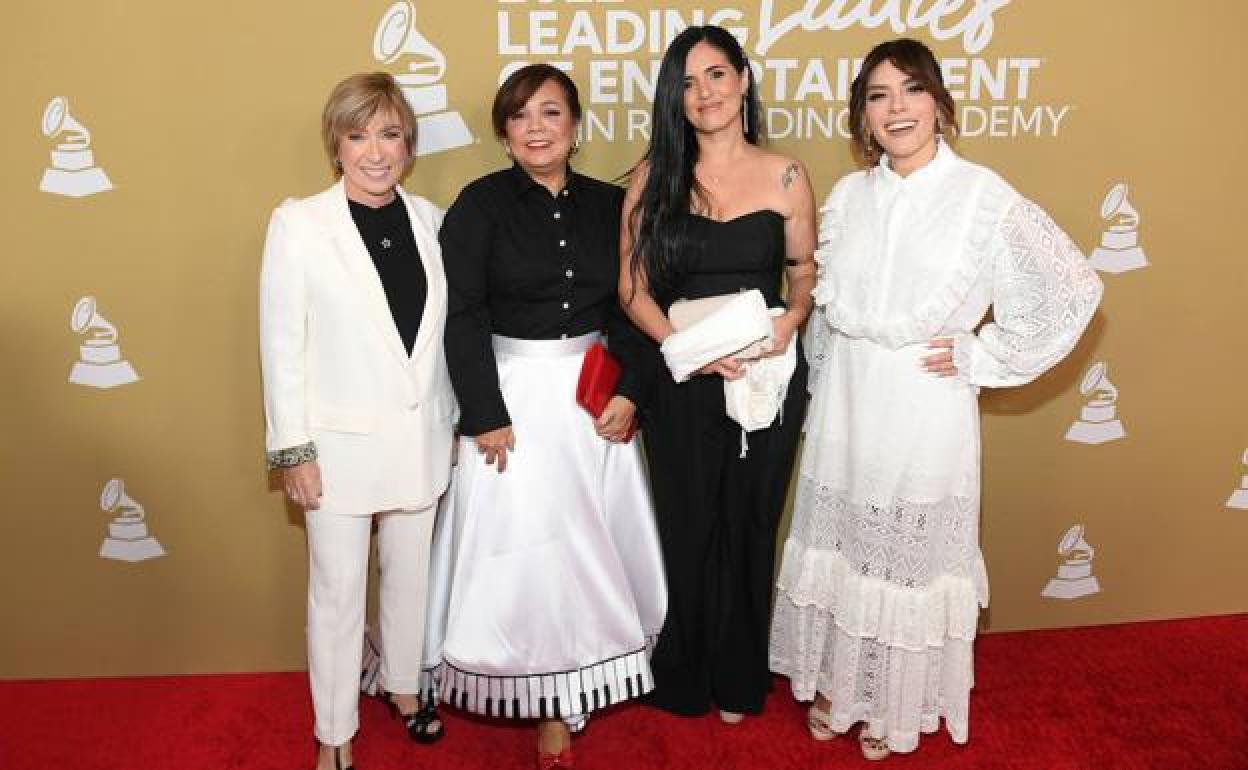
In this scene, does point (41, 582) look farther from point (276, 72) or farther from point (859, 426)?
point (859, 426)

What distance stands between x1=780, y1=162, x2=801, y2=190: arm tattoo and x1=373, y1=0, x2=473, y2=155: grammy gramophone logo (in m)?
0.93

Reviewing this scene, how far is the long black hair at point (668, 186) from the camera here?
8.98ft

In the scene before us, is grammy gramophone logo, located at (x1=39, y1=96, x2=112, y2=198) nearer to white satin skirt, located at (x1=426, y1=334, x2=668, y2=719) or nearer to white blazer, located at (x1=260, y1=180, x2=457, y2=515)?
white blazer, located at (x1=260, y1=180, x2=457, y2=515)

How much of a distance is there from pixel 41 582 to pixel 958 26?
326 centimetres

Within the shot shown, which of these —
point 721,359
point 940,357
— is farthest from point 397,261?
point 940,357

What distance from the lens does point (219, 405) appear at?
129 inches

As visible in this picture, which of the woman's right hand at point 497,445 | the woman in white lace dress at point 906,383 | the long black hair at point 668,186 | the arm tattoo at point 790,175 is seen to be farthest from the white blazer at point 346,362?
the woman in white lace dress at point 906,383

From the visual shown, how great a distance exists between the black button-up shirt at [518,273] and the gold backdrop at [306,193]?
428 millimetres

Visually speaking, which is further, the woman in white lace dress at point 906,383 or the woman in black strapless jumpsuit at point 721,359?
the woman in black strapless jumpsuit at point 721,359

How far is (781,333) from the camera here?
2824mm

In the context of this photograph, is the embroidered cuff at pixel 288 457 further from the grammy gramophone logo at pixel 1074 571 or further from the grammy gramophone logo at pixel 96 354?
the grammy gramophone logo at pixel 1074 571

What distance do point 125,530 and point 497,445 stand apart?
4.55 ft

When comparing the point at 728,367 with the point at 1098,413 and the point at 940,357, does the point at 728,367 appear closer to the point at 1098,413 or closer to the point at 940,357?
the point at 940,357

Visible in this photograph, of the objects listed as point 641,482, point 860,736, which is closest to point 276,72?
point 641,482
